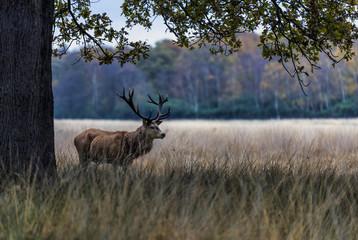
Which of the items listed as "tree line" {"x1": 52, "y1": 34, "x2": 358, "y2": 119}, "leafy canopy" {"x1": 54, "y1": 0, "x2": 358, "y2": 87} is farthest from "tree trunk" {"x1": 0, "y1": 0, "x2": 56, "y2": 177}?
"tree line" {"x1": 52, "y1": 34, "x2": 358, "y2": 119}

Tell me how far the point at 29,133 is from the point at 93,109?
5261 cm

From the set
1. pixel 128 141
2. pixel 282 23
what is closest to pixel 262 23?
pixel 282 23

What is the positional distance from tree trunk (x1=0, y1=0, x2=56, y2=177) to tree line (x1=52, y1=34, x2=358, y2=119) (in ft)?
149

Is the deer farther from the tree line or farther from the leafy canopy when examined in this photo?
the tree line

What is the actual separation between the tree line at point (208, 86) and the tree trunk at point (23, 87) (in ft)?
149

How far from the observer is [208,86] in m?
58.7

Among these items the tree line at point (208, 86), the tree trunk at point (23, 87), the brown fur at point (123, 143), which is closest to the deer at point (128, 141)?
the brown fur at point (123, 143)

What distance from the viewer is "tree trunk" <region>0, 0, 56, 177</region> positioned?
5.77 meters

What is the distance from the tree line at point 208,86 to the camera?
175 feet

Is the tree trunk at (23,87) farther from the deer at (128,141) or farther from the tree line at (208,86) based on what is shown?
the tree line at (208,86)

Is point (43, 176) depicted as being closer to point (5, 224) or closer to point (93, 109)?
point (5, 224)

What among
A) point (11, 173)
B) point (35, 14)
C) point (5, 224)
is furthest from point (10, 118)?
point (5, 224)

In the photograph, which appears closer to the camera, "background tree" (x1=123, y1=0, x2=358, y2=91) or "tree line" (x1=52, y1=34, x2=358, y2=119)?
"background tree" (x1=123, y1=0, x2=358, y2=91)

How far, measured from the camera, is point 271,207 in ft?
16.2
